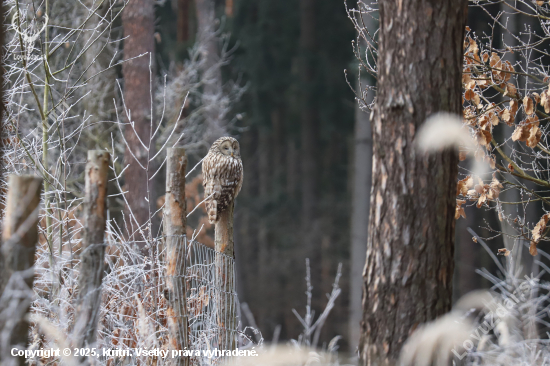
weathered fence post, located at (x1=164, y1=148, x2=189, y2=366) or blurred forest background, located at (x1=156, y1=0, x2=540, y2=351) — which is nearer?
weathered fence post, located at (x1=164, y1=148, x2=189, y2=366)

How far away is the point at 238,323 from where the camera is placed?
371 cm

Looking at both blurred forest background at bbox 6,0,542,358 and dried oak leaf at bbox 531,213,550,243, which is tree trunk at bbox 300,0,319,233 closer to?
blurred forest background at bbox 6,0,542,358

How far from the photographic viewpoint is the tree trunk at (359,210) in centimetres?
936

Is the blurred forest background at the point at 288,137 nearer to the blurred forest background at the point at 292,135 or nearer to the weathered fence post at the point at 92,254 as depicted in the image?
the blurred forest background at the point at 292,135

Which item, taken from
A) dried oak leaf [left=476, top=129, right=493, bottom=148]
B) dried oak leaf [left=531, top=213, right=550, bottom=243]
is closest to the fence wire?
dried oak leaf [left=476, top=129, right=493, bottom=148]

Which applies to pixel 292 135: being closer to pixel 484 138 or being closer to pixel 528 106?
pixel 484 138

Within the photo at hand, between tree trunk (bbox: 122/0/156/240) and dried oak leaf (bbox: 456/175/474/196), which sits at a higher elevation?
tree trunk (bbox: 122/0/156/240)

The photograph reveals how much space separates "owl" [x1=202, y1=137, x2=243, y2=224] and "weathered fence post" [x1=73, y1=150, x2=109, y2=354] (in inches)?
53.9

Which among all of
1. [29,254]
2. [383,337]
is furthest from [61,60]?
[383,337]

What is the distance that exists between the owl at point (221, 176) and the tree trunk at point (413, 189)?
1.72m

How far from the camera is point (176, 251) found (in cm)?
319

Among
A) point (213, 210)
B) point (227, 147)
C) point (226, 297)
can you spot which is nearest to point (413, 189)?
point (226, 297)

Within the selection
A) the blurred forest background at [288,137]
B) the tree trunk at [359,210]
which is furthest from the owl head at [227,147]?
the blurred forest background at [288,137]

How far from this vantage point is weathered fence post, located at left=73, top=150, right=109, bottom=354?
2447mm
